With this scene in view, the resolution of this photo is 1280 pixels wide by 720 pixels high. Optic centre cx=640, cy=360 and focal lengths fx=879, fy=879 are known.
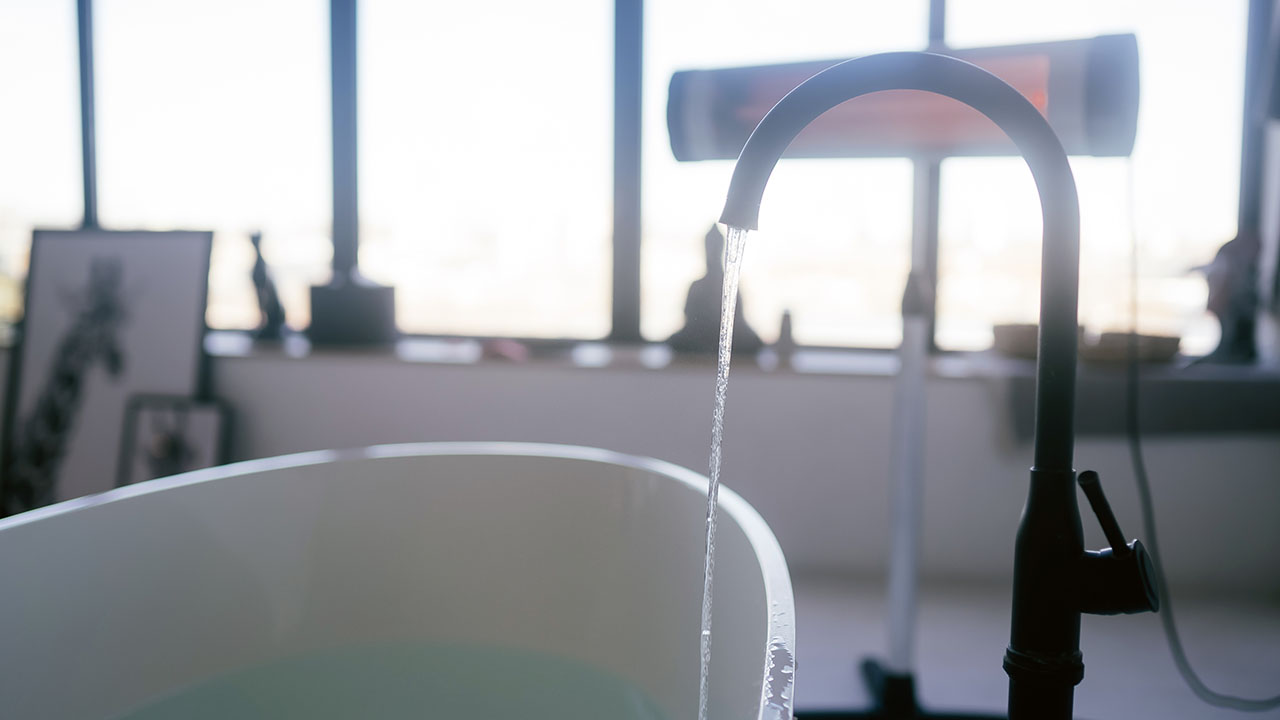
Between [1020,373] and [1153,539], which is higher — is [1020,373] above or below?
above

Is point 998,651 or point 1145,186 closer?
point 998,651

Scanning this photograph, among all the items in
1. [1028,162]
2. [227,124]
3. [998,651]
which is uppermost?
[227,124]

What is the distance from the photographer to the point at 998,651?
174 centimetres

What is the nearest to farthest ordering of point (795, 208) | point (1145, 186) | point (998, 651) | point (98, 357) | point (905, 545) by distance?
point (905, 545) < point (998, 651) < point (1145, 186) < point (795, 208) < point (98, 357)

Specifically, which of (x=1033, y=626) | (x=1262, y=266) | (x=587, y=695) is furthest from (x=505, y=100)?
(x=1033, y=626)

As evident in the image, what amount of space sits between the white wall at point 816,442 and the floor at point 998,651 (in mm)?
119

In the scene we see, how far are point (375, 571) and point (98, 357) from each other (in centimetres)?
155

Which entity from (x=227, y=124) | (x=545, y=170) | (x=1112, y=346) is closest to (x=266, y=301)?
(x=227, y=124)

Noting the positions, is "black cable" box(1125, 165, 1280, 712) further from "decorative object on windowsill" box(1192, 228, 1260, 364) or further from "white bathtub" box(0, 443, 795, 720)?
"white bathtub" box(0, 443, 795, 720)

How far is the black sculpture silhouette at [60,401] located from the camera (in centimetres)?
235

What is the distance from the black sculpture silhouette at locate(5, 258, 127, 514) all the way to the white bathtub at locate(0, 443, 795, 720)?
1420 millimetres

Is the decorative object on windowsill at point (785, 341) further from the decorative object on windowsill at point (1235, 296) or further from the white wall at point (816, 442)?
the decorative object on windowsill at point (1235, 296)

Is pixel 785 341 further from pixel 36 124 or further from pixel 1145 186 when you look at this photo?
pixel 36 124

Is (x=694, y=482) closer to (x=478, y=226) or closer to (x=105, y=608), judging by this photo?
(x=105, y=608)
